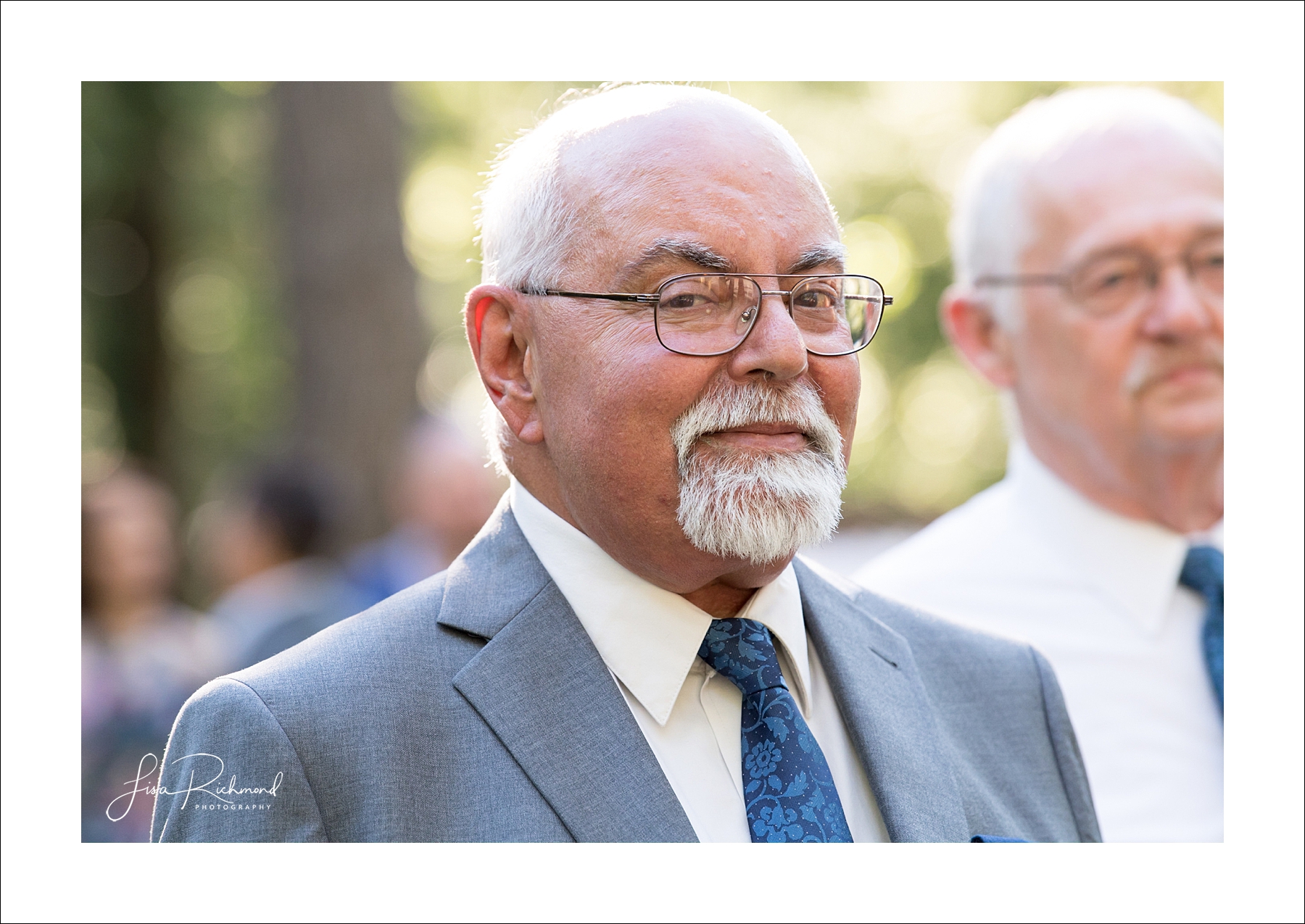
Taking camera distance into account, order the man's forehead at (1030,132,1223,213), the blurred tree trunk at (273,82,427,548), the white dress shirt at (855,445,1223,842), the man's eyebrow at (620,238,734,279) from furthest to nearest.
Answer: the blurred tree trunk at (273,82,427,548) → the man's forehead at (1030,132,1223,213) → the white dress shirt at (855,445,1223,842) → the man's eyebrow at (620,238,734,279)

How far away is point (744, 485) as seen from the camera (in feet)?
5.59

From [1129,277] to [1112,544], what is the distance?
648 mm

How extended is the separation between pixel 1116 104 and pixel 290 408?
13.7 feet

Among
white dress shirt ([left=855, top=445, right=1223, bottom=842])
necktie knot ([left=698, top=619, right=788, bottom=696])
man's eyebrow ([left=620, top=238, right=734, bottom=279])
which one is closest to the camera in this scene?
man's eyebrow ([left=620, top=238, right=734, bottom=279])

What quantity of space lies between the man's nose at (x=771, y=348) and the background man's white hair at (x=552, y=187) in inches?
9.5

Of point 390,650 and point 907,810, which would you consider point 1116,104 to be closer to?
point 907,810

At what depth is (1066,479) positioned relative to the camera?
2848 millimetres

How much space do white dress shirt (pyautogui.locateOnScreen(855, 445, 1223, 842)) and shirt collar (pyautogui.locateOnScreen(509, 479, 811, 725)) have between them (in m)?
0.78

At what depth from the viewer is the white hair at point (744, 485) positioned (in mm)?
1701

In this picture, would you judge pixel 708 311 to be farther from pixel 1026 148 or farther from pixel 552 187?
pixel 1026 148

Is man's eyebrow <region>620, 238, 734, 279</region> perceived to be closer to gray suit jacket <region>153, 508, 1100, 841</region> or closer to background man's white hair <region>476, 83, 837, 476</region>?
background man's white hair <region>476, 83, 837, 476</region>

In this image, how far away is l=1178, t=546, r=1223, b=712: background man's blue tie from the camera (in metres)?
2.58

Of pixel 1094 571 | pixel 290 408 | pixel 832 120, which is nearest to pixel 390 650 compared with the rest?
pixel 1094 571
